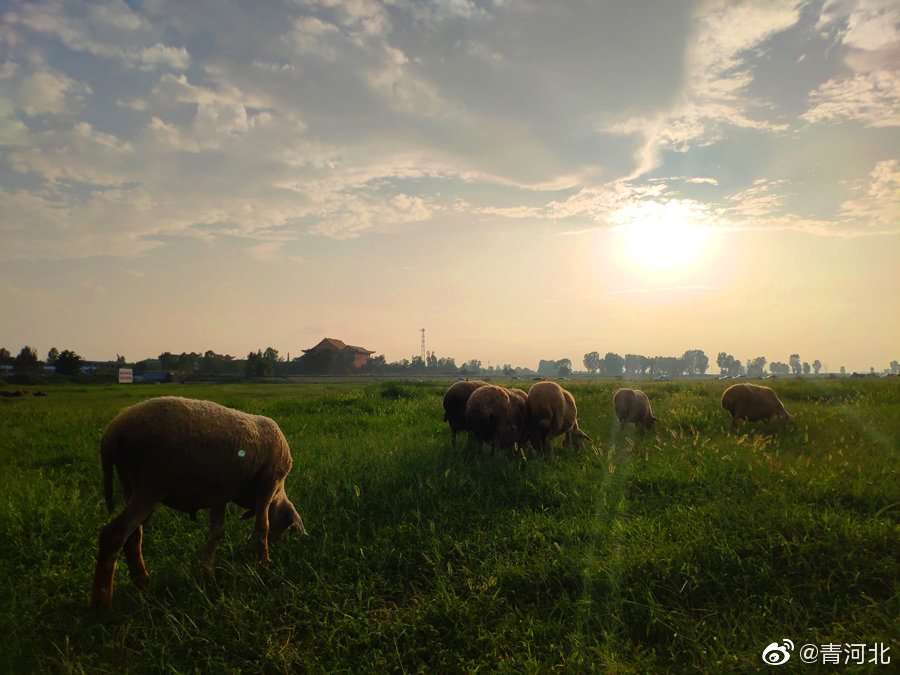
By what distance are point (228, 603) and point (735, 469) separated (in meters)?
6.28

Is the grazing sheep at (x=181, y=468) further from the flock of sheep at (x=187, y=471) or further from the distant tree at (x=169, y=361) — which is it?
the distant tree at (x=169, y=361)

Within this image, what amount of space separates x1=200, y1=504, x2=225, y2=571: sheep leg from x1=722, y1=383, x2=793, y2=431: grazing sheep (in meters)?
10.8

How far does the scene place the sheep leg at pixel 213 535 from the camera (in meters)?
4.20

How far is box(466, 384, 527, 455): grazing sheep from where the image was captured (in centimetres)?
812

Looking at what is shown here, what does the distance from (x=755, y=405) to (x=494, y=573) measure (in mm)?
9718

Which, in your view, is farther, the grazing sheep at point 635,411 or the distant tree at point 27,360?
the distant tree at point 27,360

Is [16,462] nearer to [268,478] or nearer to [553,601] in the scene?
[268,478]

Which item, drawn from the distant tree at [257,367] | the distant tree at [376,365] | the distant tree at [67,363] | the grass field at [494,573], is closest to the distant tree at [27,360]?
the distant tree at [67,363]

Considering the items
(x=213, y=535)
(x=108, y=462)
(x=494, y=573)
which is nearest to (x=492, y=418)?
(x=494, y=573)

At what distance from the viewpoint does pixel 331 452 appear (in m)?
8.35

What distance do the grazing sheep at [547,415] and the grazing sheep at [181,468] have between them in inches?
218

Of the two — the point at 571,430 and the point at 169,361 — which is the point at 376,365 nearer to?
the point at 169,361

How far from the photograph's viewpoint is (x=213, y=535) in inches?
167

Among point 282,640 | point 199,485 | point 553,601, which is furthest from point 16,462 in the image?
point 553,601
